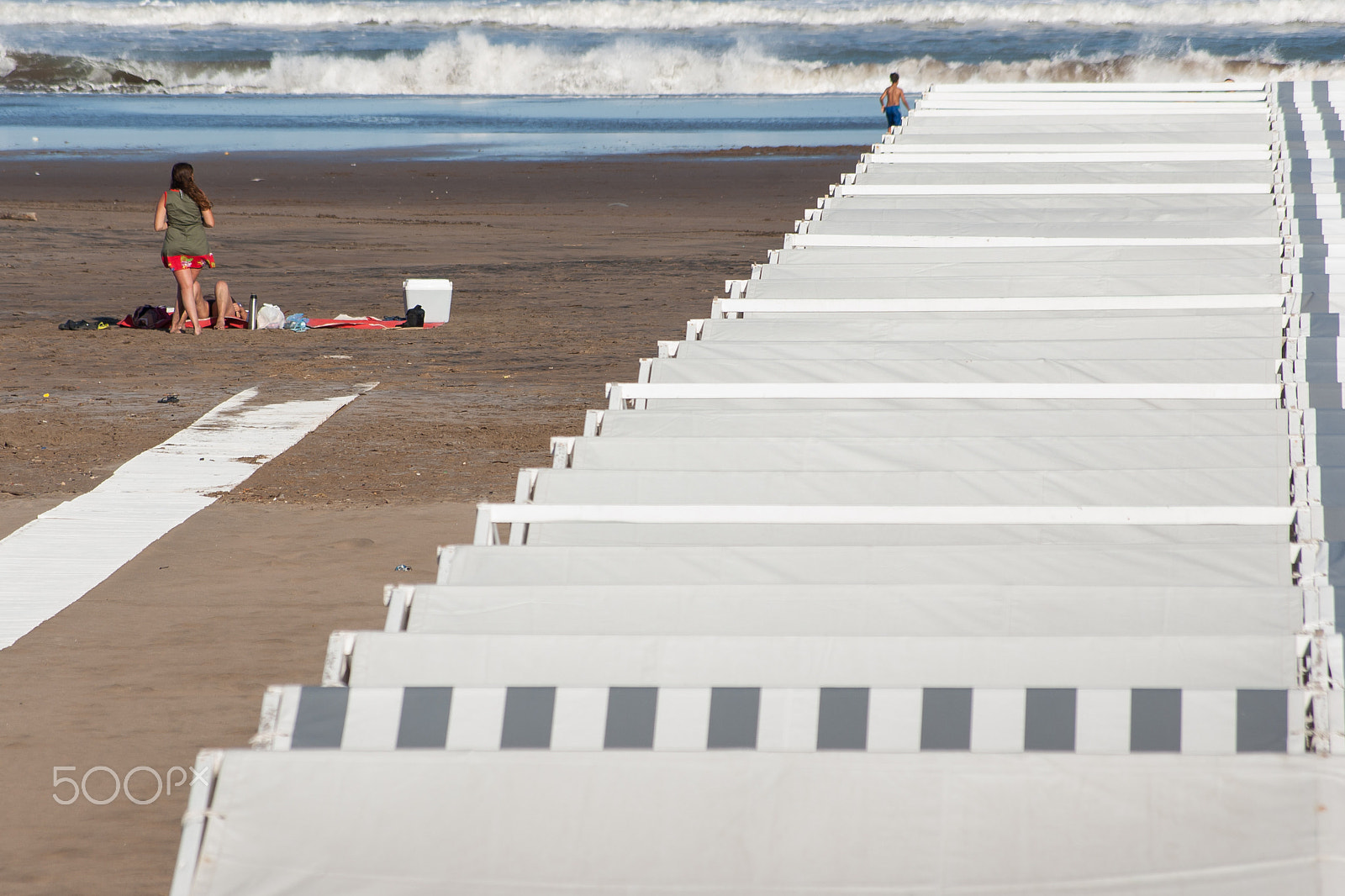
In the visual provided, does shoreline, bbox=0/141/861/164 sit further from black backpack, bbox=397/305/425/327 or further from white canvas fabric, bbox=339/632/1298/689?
white canvas fabric, bbox=339/632/1298/689

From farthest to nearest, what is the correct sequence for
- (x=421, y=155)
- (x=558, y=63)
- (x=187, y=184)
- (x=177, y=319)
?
(x=558, y=63), (x=421, y=155), (x=177, y=319), (x=187, y=184)

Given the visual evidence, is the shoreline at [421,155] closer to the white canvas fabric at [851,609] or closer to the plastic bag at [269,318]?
the plastic bag at [269,318]

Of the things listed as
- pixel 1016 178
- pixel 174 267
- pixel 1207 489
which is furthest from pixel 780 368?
pixel 174 267

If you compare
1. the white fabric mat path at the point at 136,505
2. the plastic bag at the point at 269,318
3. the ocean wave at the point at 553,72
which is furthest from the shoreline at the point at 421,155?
the white fabric mat path at the point at 136,505

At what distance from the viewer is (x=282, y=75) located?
50.1 metres

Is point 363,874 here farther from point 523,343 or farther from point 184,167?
point 184,167

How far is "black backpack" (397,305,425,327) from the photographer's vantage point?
44.8ft

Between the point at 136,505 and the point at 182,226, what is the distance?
19.6ft

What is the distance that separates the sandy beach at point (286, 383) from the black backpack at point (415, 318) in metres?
0.21

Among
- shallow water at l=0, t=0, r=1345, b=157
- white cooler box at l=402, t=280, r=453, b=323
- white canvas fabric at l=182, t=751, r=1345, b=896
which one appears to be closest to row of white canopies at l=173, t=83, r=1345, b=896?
white canvas fabric at l=182, t=751, r=1345, b=896

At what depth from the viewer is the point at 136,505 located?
791 cm

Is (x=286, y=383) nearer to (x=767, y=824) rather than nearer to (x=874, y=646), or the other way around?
(x=874, y=646)

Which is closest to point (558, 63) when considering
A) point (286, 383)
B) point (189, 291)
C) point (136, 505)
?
point (189, 291)

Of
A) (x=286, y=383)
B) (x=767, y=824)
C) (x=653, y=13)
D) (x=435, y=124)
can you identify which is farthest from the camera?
(x=653, y=13)
